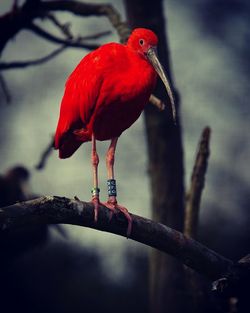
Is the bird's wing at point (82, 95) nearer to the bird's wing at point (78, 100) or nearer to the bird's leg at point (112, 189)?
the bird's wing at point (78, 100)

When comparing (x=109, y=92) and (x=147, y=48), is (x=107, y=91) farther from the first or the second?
(x=147, y=48)

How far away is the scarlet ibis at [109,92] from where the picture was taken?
4.29 metres

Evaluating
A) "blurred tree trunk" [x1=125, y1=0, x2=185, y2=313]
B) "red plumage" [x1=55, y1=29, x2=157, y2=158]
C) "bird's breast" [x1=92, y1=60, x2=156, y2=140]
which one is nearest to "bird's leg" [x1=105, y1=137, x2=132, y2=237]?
"red plumage" [x1=55, y1=29, x2=157, y2=158]

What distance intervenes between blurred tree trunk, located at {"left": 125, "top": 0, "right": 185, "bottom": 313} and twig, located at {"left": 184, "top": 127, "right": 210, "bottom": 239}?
0.52m

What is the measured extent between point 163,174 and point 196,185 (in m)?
0.88

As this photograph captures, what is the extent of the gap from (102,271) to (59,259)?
1.77ft

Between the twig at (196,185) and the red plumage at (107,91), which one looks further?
the twig at (196,185)

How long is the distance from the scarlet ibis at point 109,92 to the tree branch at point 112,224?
151 mm

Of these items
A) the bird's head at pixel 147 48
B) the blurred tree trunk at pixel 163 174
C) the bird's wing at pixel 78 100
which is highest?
the bird's head at pixel 147 48

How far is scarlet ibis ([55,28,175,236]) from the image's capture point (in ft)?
14.1

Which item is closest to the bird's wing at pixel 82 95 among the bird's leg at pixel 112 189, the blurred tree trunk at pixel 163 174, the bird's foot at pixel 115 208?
the bird's leg at pixel 112 189

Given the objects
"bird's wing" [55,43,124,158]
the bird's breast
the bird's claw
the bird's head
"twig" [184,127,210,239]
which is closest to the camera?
the bird's claw

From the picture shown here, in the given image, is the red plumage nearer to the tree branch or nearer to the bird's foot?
the bird's foot

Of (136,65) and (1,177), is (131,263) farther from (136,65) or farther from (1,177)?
(136,65)
